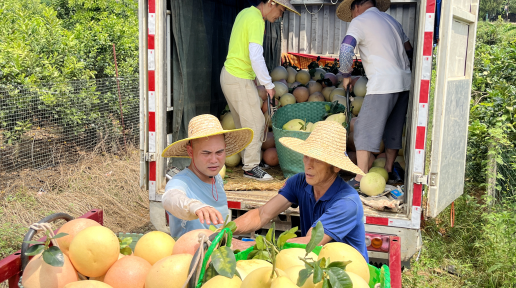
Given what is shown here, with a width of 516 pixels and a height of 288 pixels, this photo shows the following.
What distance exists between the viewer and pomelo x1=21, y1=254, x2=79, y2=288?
167cm

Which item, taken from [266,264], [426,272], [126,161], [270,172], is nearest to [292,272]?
[266,264]

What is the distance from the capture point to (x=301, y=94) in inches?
256

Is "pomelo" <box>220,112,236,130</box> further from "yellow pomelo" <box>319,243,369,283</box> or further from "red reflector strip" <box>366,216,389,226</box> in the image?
"yellow pomelo" <box>319,243,369,283</box>

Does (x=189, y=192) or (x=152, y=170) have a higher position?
(x=189, y=192)

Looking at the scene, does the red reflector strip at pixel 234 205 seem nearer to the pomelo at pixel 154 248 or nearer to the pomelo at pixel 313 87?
the pomelo at pixel 154 248

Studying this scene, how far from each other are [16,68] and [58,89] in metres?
0.62

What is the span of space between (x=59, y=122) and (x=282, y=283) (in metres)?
6.31

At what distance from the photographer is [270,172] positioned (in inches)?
210

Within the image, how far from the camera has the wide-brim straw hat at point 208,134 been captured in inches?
105

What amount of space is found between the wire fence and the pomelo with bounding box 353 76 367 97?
3743 millimetres

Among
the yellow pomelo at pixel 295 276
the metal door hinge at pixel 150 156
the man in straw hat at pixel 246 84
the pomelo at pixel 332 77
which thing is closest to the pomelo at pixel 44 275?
the yellow pomelo at pixel 295 276

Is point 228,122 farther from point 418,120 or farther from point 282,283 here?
point 282,283

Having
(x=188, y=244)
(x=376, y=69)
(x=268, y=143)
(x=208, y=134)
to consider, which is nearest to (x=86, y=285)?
(x=188, y=244)

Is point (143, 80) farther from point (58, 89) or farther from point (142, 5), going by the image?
point (58, 89)
